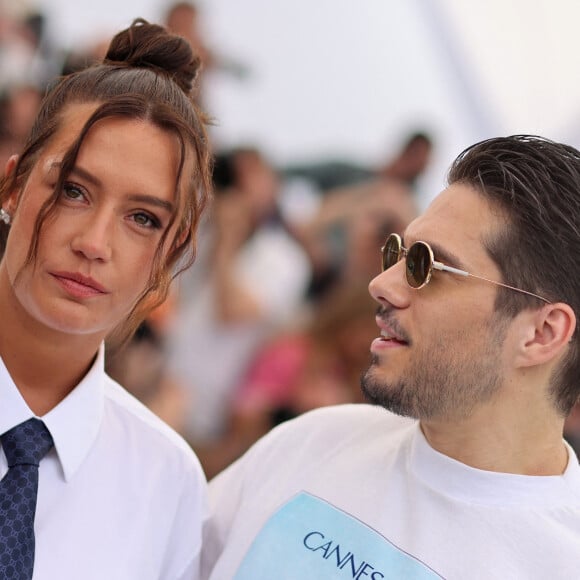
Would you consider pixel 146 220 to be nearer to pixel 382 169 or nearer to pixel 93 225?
pixel 93 225

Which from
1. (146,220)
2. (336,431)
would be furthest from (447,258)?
(146,220)

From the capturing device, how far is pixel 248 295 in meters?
4.29

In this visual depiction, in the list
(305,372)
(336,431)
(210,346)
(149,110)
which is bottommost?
(305,372)

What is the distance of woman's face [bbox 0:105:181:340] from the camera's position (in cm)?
183

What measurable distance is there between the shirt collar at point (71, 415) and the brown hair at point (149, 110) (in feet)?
0.68

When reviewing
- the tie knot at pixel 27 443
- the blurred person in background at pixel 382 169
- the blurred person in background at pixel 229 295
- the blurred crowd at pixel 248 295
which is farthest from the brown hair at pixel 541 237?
the blurred person in background at pixel 382 169

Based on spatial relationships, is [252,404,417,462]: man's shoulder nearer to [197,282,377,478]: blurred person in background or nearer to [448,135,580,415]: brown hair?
[448,135,580,415]: brown hair

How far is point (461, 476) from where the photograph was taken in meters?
1.99

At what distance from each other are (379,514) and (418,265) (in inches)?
20.2

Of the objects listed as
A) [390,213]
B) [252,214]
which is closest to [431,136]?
[390,213]

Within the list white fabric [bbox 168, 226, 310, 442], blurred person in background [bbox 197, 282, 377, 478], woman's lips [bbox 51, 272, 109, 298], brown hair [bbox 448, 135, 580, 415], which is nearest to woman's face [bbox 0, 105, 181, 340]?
woman's lips [bbox 51, 272, 109, 298]

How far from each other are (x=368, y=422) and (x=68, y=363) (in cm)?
73

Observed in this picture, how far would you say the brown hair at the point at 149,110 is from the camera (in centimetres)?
191

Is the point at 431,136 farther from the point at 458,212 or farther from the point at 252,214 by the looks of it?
the point at 458,212
